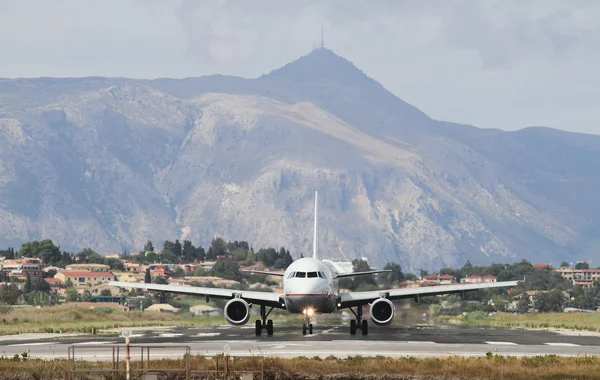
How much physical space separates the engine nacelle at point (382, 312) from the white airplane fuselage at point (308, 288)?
250 cm

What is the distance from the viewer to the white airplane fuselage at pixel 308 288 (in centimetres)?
6456

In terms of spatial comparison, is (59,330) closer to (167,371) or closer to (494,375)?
(167,371)

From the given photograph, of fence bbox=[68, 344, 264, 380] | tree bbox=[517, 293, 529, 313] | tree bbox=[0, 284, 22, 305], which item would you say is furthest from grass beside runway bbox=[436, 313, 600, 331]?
tree bbox=[0, 284, 22, 305]

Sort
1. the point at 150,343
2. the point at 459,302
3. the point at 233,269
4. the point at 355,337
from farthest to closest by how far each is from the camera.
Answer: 1. the point at 233,269
2. the point at 459,302
3. the point at 355,337
4. the point at 150,343

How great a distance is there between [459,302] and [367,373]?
247 feet

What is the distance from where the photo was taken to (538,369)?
4350cm

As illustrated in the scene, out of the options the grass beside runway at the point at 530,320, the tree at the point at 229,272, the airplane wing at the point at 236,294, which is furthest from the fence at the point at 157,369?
the tree at the point at 229,272

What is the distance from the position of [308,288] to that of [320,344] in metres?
6.88

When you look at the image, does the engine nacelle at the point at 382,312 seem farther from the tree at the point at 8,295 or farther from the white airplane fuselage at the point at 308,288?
the tree at the point at 8,295

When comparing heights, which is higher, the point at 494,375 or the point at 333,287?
the point at 333,287

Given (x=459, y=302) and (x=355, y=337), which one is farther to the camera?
(x=459, y=302)

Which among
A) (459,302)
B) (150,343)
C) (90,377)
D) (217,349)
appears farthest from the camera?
(459,302)

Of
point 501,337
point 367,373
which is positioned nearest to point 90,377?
point 367,373

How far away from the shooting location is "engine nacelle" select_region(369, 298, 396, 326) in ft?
216
